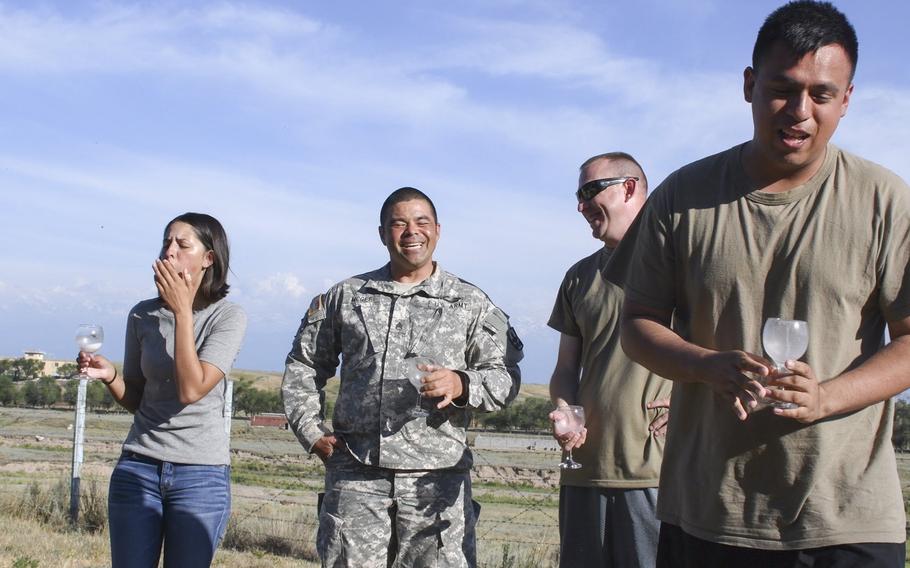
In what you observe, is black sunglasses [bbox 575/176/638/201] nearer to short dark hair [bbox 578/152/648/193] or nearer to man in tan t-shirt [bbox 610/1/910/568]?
short dark hair [bbox 578/152/648/193]

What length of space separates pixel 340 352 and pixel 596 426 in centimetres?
128

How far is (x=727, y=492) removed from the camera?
105 inches

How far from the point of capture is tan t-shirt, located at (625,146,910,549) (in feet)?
8.49

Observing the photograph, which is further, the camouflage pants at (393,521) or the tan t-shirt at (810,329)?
the camouflage pants at (393,521)

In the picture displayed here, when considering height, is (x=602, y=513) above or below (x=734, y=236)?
below

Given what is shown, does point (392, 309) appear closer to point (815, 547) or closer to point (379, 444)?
point (379, 444)

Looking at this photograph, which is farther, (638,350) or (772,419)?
(638,350)

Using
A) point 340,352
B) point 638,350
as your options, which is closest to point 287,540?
point 340,352

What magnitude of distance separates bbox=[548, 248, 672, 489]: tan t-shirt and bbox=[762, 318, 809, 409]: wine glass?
1.69 metres

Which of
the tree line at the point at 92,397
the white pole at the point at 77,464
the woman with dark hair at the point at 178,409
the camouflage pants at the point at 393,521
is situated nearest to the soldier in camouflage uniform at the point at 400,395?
the camouflage pants at the point at 393,521

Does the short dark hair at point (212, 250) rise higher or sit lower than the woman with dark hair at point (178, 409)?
higher

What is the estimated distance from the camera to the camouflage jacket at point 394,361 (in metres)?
4.54

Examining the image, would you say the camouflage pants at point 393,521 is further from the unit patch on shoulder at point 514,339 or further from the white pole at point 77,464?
the white pole at point 77,464

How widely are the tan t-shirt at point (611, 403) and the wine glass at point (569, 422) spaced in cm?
11
